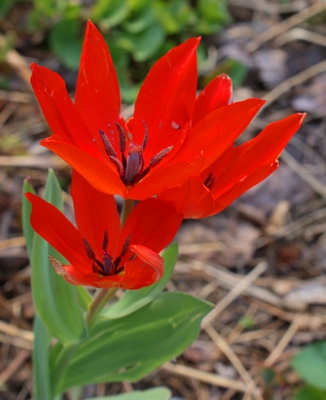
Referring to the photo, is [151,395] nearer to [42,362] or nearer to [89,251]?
[42,362]

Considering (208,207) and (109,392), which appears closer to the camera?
(208,207)

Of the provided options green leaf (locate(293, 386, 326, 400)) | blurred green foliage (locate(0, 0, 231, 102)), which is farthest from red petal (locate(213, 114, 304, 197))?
blurred green foliage (locate(0, 0, 231, 102))

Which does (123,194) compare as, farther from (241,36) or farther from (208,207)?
(241,36)

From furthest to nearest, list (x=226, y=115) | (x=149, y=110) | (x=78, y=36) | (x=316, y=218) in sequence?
(x=78, y=36) < (x=316, y=218) < (x=149, y=110) < (x=226, y=115)

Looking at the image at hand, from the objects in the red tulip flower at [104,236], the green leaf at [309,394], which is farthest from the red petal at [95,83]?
the green leaf at [309,394]

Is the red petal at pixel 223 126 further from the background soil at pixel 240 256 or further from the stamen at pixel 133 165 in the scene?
the background soil at pixel 240 256

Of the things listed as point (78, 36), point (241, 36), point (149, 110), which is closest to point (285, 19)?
point (241, 36)
